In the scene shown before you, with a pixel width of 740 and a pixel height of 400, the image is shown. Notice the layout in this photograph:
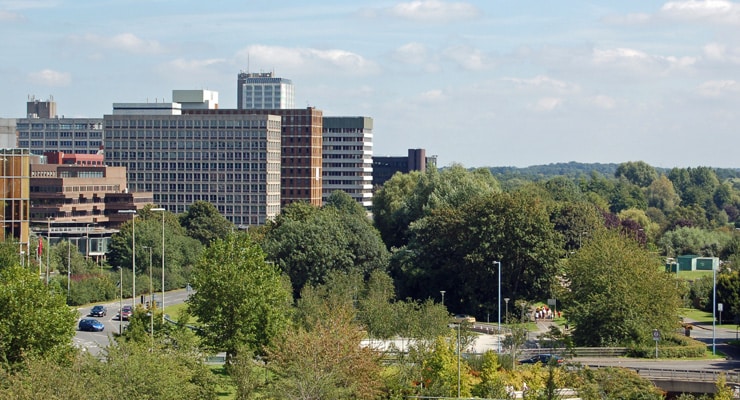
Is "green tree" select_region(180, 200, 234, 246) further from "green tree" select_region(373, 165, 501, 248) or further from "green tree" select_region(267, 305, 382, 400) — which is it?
"green tree" select_region(267, 305, 382, 400)

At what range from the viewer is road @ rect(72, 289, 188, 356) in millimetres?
82125

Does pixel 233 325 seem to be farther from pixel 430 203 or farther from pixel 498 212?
pixel 430 203

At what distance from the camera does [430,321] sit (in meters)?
77.4

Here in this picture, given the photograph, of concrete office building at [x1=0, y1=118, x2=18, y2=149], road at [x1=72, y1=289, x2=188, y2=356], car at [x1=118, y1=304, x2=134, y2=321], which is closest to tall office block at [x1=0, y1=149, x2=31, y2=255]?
concrete office building at [x1=0, y1=118, x2=18, y2=149]

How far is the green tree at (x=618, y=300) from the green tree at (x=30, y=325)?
39.8 meters

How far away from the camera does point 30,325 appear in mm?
57375

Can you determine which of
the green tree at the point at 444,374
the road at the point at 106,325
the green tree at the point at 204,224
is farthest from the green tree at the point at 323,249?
the green tree at the point at 444,374

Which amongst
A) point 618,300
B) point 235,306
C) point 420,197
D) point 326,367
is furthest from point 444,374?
point 420,197

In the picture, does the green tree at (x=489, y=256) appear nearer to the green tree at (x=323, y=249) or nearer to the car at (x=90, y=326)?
the green tree at (x=323, y=249)

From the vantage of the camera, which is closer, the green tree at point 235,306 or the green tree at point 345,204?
the green tree at point 235,306

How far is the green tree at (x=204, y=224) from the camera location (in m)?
148

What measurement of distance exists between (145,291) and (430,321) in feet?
158

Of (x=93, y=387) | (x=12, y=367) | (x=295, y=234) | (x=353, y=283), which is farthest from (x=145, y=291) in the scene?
(x=93, y=387)

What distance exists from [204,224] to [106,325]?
53.9m
